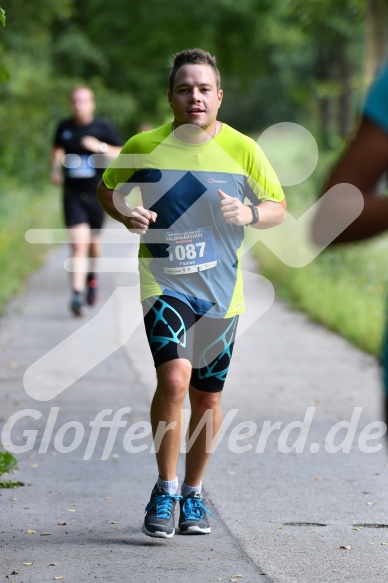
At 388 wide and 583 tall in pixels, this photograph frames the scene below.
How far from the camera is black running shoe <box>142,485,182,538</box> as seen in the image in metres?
5.34

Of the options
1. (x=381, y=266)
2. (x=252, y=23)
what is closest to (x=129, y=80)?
(x=252, y=23)

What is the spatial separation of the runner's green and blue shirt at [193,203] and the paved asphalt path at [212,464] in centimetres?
102

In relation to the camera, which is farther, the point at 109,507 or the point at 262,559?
the point at 109,507

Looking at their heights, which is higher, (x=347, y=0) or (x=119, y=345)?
(x=347, y=0)

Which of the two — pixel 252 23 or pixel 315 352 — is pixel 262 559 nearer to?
pixel 315 352

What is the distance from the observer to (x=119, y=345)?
37.6 ft

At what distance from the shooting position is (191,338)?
5.39m

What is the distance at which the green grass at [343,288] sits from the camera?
12164mm

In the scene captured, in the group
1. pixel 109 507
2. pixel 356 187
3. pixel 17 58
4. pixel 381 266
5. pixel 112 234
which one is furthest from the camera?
pixel 17 58

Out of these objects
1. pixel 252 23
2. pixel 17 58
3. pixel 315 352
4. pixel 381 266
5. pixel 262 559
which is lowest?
pixel 262 559

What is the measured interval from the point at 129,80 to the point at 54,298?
29400 mm

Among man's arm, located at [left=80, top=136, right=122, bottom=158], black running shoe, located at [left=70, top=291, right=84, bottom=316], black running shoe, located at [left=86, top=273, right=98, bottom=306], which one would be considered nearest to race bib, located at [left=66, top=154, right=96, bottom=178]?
man's arm, located at [left=80, top=136, right=122, bottom=158]

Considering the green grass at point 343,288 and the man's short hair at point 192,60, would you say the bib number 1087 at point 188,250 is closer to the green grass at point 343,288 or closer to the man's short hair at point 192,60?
the man's short hair at point 192,60

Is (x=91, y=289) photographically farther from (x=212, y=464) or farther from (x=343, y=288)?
(x=212, y=464)
